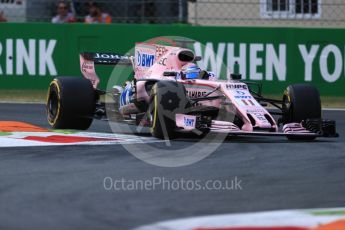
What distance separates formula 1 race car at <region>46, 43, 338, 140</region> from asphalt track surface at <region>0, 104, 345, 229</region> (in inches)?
8.2

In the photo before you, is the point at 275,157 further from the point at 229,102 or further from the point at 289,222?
the point at 289,222

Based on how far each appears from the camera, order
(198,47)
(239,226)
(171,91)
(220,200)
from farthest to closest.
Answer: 1. (198,47)
2. (171,91)
3. (220,200)
4. (239,226)

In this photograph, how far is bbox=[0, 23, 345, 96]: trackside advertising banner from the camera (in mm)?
16484

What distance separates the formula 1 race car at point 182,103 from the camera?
9.62 metres

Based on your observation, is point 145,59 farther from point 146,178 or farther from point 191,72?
point 146,178

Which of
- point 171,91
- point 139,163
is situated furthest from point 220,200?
point 171,91

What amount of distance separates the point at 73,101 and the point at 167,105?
1552mm

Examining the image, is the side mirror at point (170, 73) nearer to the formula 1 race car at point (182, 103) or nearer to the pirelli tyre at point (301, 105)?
the formula 1 race car at point (182, 103)

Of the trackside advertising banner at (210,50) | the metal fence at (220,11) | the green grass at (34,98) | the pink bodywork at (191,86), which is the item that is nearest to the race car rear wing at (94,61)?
the pink bodywork at (191,86)

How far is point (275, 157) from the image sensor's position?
8.70 metres

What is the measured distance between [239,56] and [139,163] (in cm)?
859

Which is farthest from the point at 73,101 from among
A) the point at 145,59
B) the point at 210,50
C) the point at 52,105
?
the point at 210,50

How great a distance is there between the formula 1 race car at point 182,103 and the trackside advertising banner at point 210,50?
202 inches

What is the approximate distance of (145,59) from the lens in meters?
11.1
